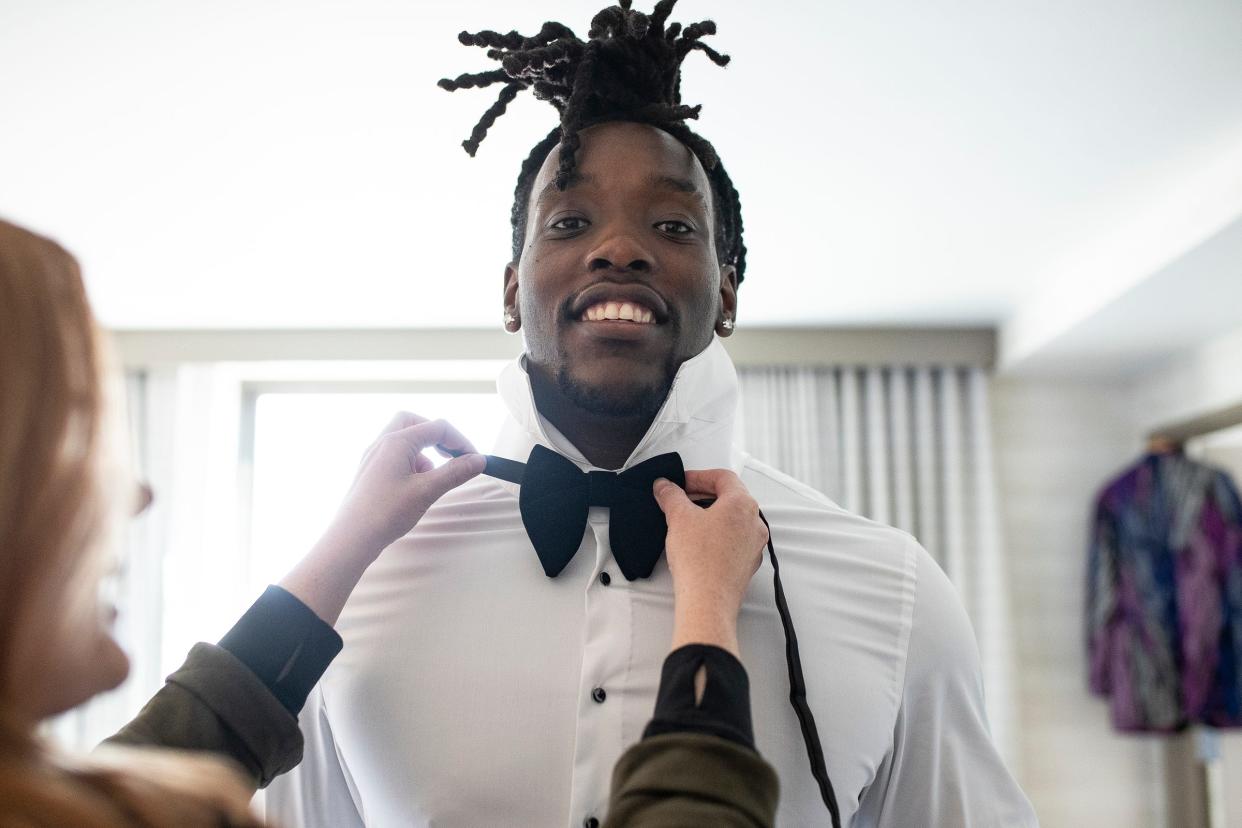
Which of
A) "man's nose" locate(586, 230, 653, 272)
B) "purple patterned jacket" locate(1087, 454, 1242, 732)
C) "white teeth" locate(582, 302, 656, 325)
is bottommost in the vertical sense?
"purple patterned jacket" locate(1087, 454, 1242, 732)

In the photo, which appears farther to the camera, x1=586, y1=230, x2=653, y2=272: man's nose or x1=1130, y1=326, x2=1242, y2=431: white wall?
x1=1130, y1=326, x2=1242, y2=431: white wall

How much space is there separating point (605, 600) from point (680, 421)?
234mm

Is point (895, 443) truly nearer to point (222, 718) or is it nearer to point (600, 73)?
point (600, 73)

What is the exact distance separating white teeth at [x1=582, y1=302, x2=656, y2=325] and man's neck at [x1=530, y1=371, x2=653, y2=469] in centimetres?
12

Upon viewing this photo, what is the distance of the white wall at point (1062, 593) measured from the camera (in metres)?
4.55

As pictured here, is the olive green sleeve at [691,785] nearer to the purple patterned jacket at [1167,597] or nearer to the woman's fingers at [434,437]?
the woman's fingers at [434,437]

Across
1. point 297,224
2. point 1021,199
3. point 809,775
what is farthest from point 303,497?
point 809,775

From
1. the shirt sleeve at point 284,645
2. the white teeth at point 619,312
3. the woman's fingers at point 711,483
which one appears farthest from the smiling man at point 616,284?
the shirt sleeve at point 284,645

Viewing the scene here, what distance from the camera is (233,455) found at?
4957mm

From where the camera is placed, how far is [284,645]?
3.32ft

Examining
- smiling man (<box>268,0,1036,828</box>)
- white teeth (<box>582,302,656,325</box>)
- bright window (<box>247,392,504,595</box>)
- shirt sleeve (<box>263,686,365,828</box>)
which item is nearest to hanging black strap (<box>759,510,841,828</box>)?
smiling man (<box>268,0,1036,828</box>)

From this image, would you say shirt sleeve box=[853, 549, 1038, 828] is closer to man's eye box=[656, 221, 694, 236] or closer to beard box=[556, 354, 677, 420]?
beard box=[556, 354, 677, 420]

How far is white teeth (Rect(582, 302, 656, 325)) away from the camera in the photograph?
3.78 ft

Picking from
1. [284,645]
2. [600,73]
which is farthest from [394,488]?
[600,73]
